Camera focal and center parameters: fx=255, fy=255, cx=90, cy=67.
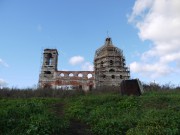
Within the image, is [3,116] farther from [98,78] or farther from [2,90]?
[98,78]

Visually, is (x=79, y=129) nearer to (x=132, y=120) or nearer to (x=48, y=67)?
(x=132, y=120)

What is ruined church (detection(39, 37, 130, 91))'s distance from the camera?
4225 cm

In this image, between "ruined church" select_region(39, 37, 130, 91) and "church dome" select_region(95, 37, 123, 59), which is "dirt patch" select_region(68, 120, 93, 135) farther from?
"church dome" select_region(95, 37, 123, 59)

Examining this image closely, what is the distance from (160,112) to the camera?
9430mm

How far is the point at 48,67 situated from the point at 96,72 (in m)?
8.41

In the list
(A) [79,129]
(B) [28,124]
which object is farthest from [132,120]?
(B) [28,124]

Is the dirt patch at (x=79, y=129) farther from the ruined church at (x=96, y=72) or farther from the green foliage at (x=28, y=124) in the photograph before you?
the ruined church at (x=96, y=72)

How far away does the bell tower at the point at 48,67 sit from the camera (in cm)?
4275

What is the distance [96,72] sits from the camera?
44.6 m

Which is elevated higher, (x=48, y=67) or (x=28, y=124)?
(x=48, y=67)

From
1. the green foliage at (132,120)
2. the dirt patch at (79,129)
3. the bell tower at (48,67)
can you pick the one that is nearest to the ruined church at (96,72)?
the bell tower at (48,67)

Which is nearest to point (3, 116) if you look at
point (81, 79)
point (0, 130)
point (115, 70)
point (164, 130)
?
point (0, 130)

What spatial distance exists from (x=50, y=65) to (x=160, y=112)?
120 feet

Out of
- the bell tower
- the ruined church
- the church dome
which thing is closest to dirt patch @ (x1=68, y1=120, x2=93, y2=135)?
the ruined church
